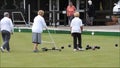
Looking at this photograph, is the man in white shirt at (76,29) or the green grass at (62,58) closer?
the green grass at (62,58)

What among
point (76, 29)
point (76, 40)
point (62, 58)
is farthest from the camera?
point (76, 40)

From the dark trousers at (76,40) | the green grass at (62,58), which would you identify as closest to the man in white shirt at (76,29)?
the dark trousers at (76,40)

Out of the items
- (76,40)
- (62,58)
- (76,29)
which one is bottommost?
(62,58)

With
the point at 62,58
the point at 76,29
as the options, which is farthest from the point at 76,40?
the point at 62,58

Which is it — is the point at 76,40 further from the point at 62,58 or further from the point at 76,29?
the point at 62,58

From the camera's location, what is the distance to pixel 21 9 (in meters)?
35.2

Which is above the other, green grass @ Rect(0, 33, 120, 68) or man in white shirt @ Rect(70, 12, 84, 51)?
man in white shirt @ Rect(70, 12, 84, 51)

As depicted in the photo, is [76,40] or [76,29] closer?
[76,29]

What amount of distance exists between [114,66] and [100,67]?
479 mm

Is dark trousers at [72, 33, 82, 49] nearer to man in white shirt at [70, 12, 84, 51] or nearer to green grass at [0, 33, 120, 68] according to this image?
man in white shirt at [70, 12, 84, 51]

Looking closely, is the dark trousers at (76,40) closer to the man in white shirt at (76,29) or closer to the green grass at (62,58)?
the man in white shirt at (76,29)

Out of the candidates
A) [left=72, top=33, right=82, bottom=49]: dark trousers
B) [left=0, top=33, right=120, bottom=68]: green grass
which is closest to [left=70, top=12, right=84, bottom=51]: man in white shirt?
[left=72, top=33, right=82, bottom=49]: dark trousers

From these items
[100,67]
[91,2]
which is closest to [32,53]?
[100,67]

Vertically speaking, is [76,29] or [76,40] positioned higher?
[76,29]
